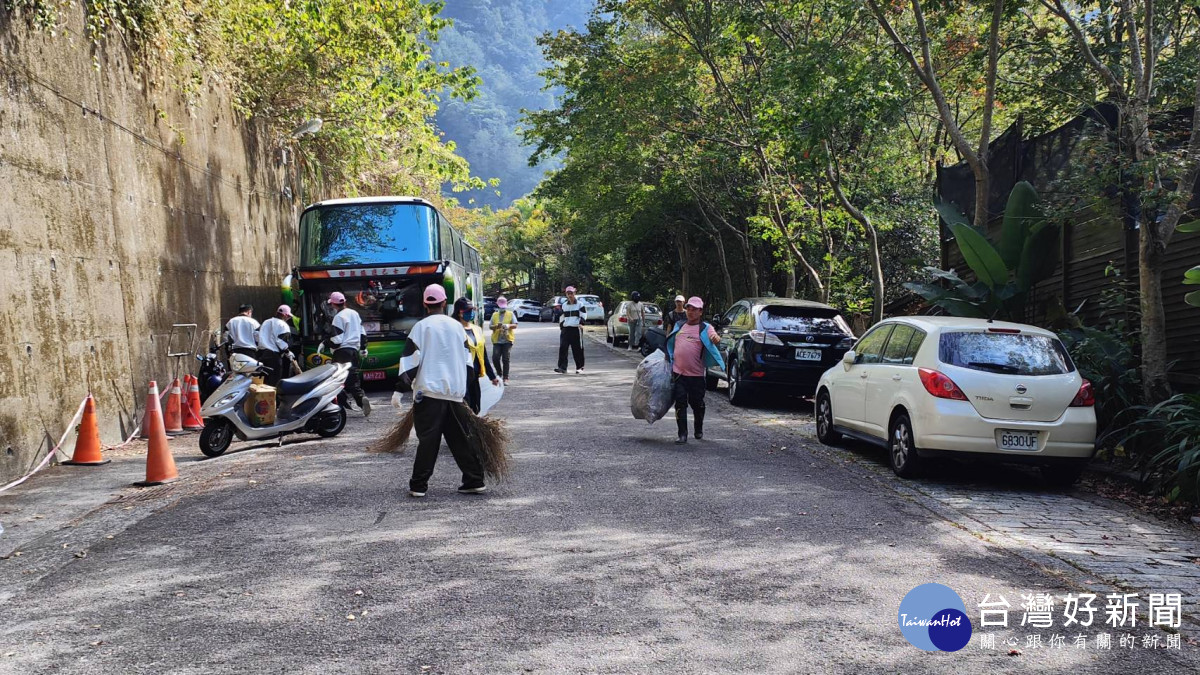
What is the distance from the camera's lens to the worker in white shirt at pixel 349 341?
1322 centimetres

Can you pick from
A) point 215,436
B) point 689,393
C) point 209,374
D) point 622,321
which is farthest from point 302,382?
point 622,321

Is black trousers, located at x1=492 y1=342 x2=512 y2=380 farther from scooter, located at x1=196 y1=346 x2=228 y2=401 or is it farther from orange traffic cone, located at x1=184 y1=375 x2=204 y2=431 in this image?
orange traffic cone, located at x1=184 y1=375 x2=204 y2=431

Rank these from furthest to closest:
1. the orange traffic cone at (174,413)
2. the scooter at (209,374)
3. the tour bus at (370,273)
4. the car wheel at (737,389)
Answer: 1. the tour bus at (370,273)
2. the car wheel at (737,389)
3. the scooter at (209,374)
4. the orange traffic cone at (174,413)

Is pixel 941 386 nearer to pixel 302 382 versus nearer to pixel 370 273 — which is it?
pixel 302 382

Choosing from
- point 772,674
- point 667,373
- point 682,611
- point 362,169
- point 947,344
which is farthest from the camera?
point 362,169

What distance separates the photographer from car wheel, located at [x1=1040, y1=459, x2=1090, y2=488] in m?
8.52

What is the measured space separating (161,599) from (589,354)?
22611mm

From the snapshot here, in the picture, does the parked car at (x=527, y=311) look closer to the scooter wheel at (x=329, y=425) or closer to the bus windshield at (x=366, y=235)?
the bus windshield at (x=366, y=235)

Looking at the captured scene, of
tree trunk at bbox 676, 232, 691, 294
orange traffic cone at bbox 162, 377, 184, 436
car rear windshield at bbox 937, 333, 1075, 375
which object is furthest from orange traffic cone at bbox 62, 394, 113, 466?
tree trunk at bbox 676, 232, 691, 294

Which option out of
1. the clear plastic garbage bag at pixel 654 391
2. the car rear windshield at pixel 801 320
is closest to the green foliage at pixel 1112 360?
the car rear windshield at pixel 801 320

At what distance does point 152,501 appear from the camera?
26.1ft

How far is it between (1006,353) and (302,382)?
747cm

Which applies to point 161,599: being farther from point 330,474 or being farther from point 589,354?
point 589,354

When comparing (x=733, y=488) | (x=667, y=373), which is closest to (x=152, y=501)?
(x=733, y=488)
